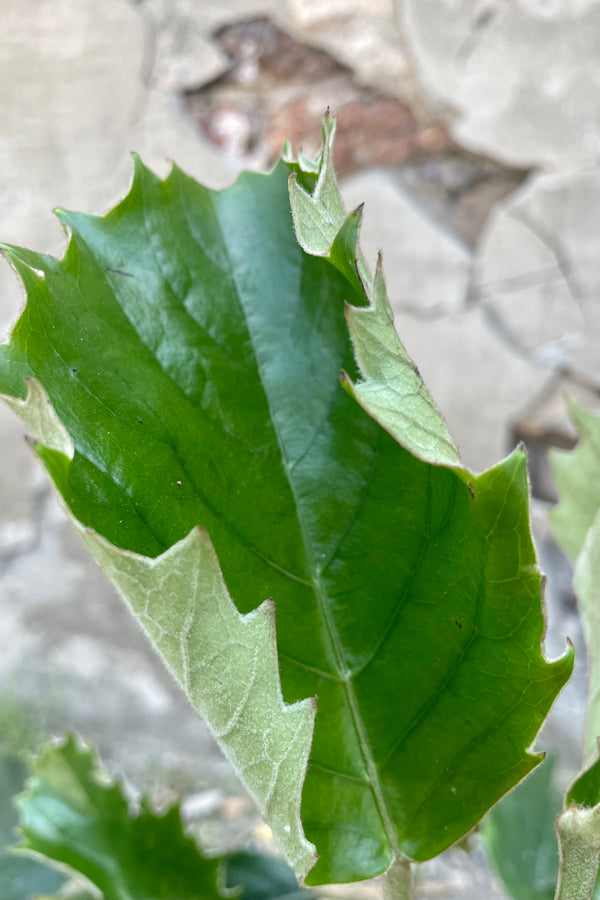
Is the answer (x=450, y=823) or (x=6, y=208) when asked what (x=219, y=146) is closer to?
(x=6, y=208)

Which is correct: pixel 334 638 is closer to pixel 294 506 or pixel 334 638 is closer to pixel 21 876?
pixel 294 506

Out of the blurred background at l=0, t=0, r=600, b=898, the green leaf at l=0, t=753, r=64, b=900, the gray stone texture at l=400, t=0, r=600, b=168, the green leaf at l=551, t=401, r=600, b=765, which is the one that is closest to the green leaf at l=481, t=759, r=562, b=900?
the green leaf at l=551, t=401, r=600, b=765

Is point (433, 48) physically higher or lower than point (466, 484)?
higher

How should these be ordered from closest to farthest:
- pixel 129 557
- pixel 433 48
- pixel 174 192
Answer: pixel 129 557 → pixel 174 192 → pixel 433 48

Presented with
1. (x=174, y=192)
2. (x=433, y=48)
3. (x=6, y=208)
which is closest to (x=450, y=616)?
(x=174, y=192)

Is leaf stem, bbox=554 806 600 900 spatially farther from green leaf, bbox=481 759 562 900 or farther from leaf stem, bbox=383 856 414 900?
green leaf, bbox=481 759 562 900

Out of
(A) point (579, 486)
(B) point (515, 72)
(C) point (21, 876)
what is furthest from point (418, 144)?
(C) point (21, 876)

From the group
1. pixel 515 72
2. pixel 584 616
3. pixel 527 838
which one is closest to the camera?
pixel 584 616
